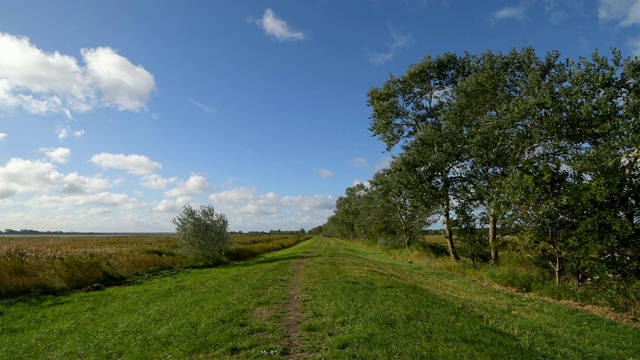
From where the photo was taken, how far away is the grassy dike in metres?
8.34

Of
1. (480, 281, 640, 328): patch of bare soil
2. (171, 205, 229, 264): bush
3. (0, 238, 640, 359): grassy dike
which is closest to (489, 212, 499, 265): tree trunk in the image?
(480, 281, 640, 328): patch of bare soil

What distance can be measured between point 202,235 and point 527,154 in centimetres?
3137

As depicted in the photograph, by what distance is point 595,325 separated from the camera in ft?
36.2

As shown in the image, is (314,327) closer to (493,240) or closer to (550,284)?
(550,284)

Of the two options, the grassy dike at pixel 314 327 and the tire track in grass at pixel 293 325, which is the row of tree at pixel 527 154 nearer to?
the grassy dike at pixel 314 327

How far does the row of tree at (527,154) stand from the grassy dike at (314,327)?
4.45m

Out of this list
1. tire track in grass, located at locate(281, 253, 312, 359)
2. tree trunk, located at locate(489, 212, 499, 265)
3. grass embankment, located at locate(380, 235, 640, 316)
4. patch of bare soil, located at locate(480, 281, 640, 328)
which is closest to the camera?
tire track in grass, located at locate(281, 253, 312, 359)

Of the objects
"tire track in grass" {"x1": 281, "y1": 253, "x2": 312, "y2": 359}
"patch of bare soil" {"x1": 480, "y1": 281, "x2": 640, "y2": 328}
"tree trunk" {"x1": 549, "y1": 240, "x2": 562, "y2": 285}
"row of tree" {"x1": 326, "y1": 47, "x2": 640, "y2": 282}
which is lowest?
"patch of bare soil" {"x1": 480, "y1": 281, "x2": 640, "y2": 328}

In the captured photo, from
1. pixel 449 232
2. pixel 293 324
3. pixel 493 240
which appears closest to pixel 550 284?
pixel 493 240

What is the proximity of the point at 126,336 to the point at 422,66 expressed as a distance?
29.6 meters

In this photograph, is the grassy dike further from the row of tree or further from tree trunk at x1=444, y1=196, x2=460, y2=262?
tree trunk at x1=444, y1=196, x2=460, y2=262

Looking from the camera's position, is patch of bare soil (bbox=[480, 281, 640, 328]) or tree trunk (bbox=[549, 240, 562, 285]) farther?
tree trunk (bbox=[549, 240, 562, 285])

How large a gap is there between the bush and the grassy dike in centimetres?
1943

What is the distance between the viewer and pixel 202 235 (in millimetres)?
37406
